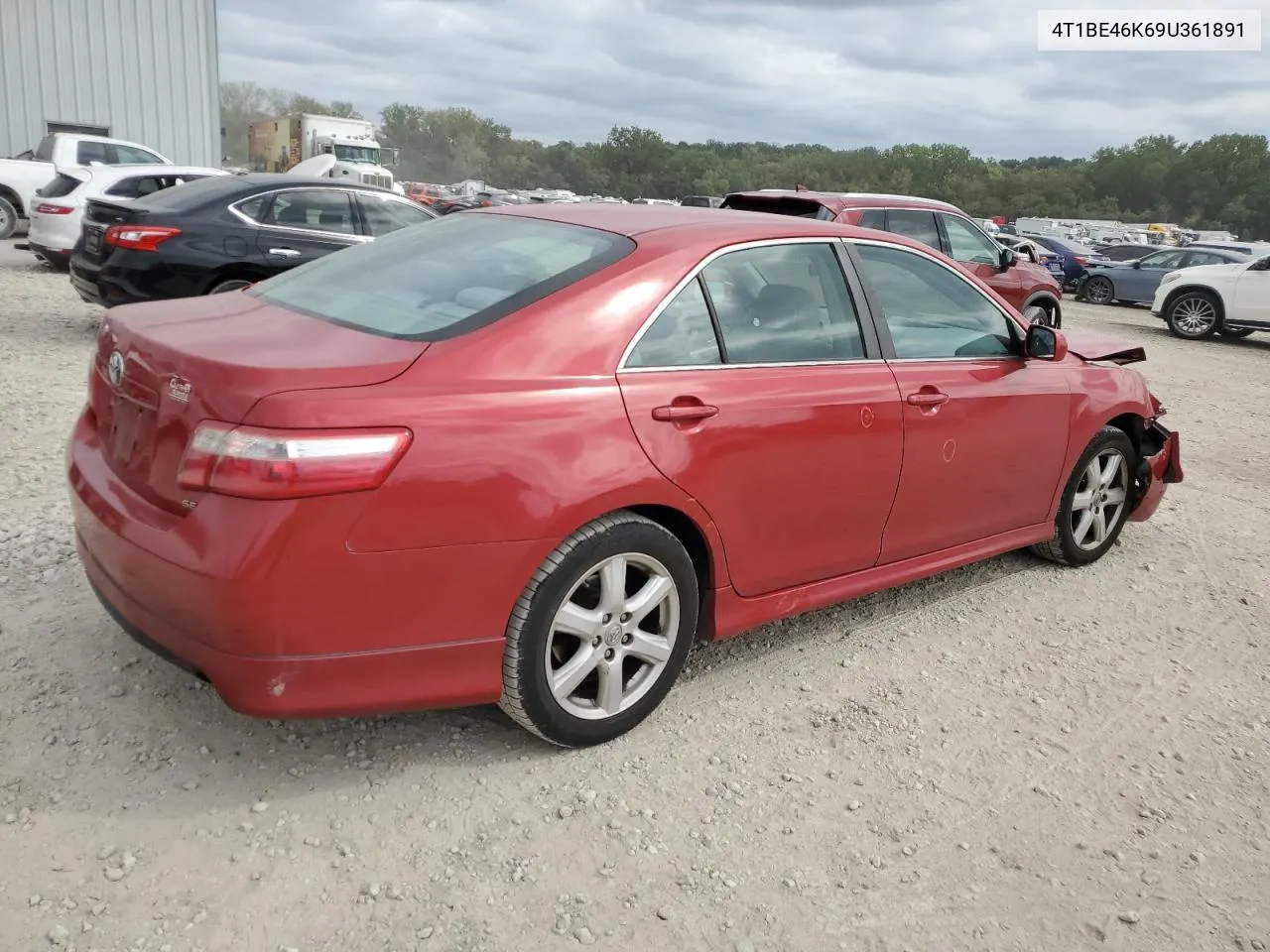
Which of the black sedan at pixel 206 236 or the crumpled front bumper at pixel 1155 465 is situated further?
the black sedan at pixel 206 236

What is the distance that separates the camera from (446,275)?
3.16 m

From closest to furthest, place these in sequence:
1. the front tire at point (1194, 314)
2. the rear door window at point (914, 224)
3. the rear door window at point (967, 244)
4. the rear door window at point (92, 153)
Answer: the rear door window at point (914, 224)
the rear door window at point (967, 244)
the rear door window at point (92, 153)
the front tire at point (1194, 314)

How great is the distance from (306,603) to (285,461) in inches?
13.4

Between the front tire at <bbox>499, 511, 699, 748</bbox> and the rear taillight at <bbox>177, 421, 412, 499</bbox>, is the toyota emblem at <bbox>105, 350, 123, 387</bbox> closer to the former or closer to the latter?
the rear taillight at <bbox>177, 421, 412, 499</bbox>

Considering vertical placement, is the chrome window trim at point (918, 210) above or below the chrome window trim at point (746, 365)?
above

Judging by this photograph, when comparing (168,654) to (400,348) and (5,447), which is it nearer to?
(400,348)

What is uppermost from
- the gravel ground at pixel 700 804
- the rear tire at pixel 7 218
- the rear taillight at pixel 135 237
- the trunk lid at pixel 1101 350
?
the trunk lid at pixel 1101 350

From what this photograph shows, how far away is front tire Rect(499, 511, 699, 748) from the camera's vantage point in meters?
2.74

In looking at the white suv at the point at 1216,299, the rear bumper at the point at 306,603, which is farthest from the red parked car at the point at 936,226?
the rear bumper at the point at 306,603

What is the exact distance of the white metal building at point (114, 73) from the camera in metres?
22.1

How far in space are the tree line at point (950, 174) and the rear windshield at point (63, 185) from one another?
7423 cm

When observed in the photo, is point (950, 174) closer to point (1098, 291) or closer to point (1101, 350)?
point (1098, 291)

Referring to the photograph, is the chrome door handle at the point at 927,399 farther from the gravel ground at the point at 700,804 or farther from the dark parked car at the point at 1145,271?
the dark parked car at the point at 1145,271

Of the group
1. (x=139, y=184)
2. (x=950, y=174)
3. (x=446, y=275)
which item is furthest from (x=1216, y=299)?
(x=950, y=174)
